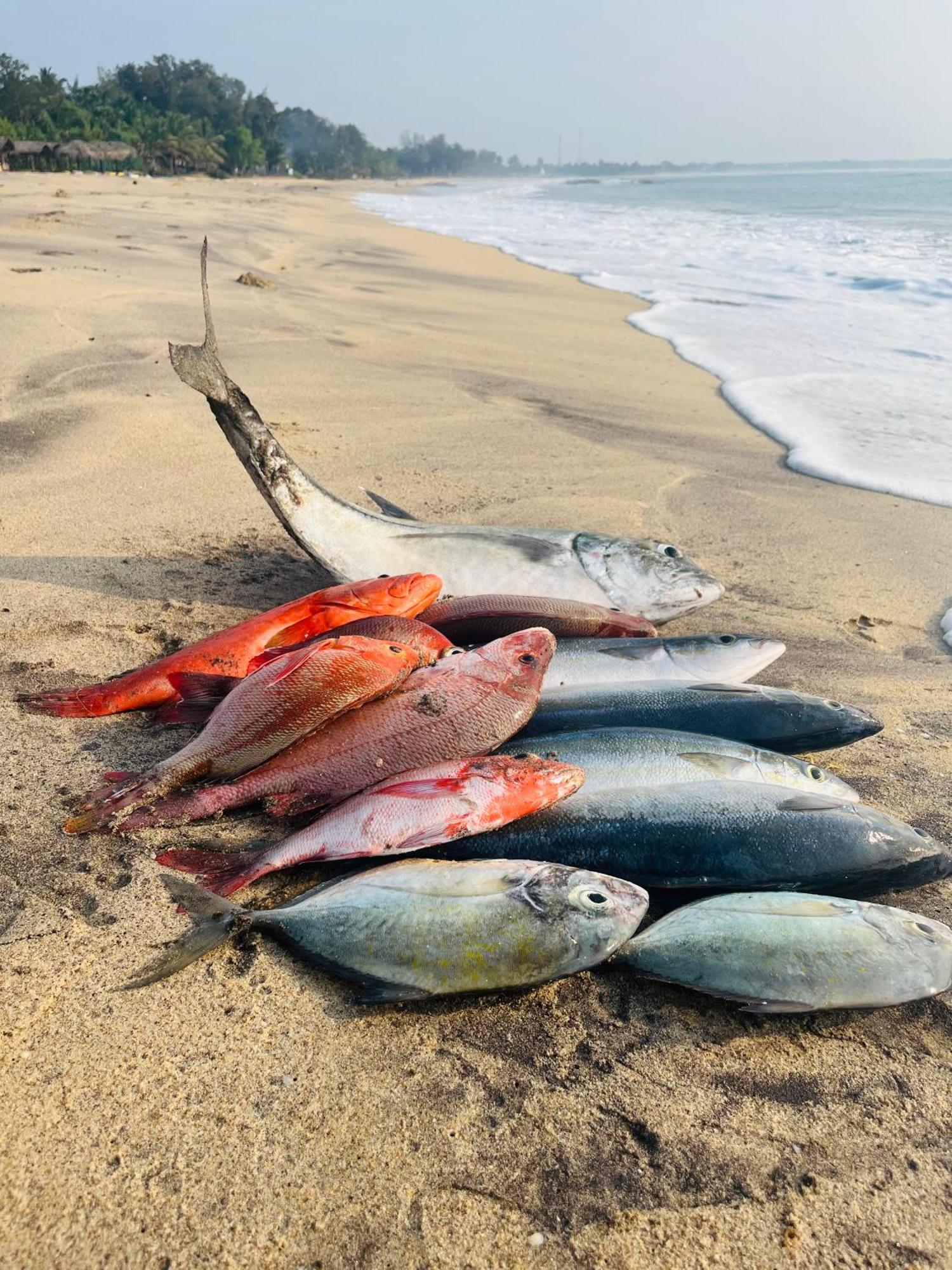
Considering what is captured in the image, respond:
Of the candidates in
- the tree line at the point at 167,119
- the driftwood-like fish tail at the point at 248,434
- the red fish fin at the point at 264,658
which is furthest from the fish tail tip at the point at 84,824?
the tree line at the point at 167,119

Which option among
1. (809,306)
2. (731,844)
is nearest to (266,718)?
(731,844)

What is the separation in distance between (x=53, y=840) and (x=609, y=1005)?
5.76 feet

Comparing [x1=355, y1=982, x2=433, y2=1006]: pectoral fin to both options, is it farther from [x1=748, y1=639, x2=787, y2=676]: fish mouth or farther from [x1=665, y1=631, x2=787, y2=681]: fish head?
[x1=748, y1=639, x2=787, y2=676]: fish mouth

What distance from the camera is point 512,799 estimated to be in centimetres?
277

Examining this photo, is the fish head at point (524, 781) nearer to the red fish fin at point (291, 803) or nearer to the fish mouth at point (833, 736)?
the red fish fin at point (291, 803)

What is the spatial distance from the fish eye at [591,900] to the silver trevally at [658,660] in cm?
123

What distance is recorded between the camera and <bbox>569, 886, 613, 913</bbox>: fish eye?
2467 mm

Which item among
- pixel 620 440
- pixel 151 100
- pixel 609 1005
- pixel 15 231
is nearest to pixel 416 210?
pixel 15 231

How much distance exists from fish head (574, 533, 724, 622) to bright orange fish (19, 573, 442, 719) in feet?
3.75

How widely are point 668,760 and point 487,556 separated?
1.69 meters

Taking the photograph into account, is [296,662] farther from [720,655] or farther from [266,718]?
[720,655]

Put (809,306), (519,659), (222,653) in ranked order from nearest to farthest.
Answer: (519,659), (222,653), (809,306)

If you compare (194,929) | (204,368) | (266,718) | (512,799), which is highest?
(204,368)

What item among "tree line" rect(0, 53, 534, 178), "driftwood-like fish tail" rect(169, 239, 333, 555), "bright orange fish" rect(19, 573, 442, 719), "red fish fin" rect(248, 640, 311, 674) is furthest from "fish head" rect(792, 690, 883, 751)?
"tree line" rect(0, 53, 534, 178)
